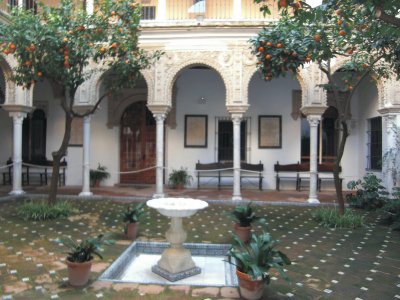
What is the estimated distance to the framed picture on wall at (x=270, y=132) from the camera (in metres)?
12.4

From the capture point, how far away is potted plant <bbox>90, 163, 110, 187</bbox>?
12308 mm

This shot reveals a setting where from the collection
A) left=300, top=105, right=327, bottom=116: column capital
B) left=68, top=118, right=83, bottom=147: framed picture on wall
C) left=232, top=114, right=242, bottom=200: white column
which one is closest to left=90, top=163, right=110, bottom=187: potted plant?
left=68, top=118, right=83, bottom=147: framed picture on wall

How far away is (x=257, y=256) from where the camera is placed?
3.94 metres

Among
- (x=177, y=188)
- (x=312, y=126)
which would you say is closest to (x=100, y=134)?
(x=177, y=188)

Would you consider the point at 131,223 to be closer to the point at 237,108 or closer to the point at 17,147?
the point at 237,108

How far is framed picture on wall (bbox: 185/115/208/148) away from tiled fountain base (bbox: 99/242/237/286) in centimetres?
696

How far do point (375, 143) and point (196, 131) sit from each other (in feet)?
19.4

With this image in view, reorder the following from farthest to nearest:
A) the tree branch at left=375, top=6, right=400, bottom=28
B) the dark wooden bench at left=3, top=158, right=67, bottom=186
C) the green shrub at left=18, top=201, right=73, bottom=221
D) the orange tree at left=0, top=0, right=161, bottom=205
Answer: the dark wooden bench at left=3, top=158, right=67, bottom=186, the green shrub at left=18, top=201, right=73, bottom=221, the orange tree at left=0, top=0, right=161, bottom=205, the tree branch at left=375, top=6, right=400, bottom=28

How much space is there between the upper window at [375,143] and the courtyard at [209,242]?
118 inches

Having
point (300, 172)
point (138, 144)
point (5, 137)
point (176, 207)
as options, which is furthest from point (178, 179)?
point (176, 207)

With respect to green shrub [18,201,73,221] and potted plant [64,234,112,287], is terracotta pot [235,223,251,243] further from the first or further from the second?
green shrub [18,201,73,221]

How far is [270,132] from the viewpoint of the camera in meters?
12.4

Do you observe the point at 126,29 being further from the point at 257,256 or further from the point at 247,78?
the point at 257,256

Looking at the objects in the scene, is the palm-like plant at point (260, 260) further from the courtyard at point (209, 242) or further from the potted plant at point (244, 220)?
the potted plant at point (244, 220)
